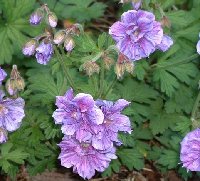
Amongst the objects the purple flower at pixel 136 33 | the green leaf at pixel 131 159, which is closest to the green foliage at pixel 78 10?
the green leaf at pixel 131 159

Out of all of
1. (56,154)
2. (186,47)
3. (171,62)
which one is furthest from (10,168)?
(186,47)

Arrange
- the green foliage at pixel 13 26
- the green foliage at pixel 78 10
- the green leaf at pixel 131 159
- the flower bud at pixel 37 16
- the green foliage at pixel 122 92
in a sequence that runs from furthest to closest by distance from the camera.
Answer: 1. the green foliage at pixel 78 10
2. the green foliage at pixel 13 26
3. the green leaf at pixel 131 159
4. the green foliage at pixel 122 92
5. the flower bud at pixel 37 16

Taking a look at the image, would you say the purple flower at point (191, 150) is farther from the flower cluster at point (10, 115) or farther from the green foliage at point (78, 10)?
the green foliage at point (78, 10)

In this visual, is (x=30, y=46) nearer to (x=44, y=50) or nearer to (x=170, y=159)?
(x=44, y=50)

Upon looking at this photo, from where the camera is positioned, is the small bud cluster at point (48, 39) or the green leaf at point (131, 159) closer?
the small bud cluster at point (48, 39)

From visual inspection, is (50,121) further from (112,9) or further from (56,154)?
(112,9)

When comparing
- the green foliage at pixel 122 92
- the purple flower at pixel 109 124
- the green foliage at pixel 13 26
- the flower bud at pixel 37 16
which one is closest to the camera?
the purple flower at pixel 109 124

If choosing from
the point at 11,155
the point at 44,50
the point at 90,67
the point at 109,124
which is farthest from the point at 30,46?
the point at 11,155
